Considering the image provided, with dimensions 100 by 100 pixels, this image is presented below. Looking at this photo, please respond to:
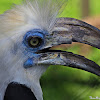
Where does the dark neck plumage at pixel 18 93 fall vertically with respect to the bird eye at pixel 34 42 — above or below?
below

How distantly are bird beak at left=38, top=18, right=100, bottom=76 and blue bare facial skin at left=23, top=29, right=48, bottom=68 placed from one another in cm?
5

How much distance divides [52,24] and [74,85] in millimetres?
1767

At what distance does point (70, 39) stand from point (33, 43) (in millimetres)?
304

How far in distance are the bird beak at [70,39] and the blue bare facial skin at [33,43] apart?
0.05 m

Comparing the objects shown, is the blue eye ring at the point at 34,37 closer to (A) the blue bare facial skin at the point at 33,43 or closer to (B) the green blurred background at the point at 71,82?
(A) the blue bare facial skin at the point at 33,43

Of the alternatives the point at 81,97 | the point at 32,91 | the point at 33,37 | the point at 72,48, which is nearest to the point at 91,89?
the point at 81,97

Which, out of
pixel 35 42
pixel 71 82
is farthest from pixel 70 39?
pixel 71 82

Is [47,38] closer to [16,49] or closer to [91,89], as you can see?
[16,49]

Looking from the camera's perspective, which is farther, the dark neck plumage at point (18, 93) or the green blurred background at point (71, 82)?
the green blurred background at point (71, 82)

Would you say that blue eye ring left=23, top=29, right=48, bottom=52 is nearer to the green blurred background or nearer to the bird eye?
the bird eye

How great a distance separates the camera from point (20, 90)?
2141 mm

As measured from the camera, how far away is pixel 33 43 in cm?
209

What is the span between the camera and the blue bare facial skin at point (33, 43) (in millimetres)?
2070

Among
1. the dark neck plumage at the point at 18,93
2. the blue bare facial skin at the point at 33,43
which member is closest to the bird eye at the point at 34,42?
the blue bare facial skin at the point at 33,43
